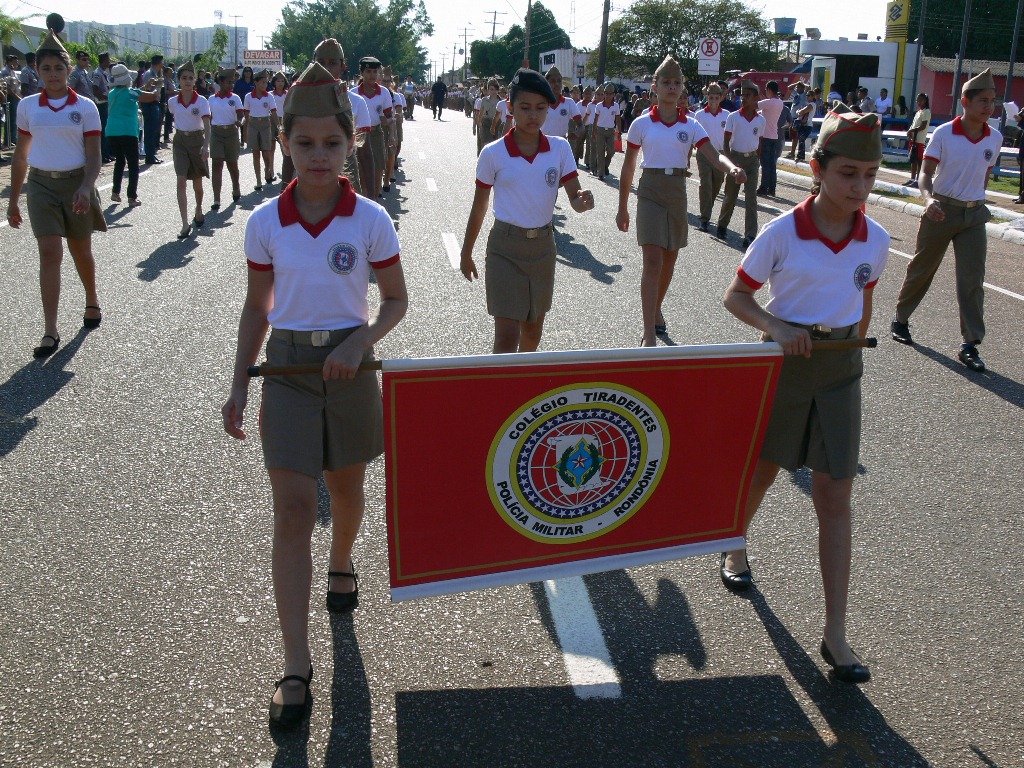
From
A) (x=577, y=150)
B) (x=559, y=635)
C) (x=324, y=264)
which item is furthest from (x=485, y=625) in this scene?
(x=577, y=150)

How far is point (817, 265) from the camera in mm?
3576

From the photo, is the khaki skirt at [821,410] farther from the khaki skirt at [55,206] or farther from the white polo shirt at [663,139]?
the khaki skirt at [55,206]

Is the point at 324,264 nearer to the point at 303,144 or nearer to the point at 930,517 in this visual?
the point at 303,144

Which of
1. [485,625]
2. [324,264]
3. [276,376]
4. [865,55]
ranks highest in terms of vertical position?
[865,55]

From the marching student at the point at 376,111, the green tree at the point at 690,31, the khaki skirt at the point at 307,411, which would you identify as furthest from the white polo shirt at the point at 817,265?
the green tree at the point at 690,31

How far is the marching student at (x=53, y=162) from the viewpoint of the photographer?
7.11 meters

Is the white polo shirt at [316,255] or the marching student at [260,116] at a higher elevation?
the marching student at [260,116]

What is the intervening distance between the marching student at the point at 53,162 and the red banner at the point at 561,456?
16.0 ft

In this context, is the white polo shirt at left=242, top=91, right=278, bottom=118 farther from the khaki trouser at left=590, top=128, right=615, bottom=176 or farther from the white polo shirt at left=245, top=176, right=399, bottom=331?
the white polo shirt at left=245, top=176, right=399, bottom=331

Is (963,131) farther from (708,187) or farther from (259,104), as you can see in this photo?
(259,104)

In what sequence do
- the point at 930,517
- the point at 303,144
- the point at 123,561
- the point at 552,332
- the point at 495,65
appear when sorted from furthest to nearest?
the point at 495,65
the point at 552,332
the point at 930,517
the point at 123,561
the point at 303,144

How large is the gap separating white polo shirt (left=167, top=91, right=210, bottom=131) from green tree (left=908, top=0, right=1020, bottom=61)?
66.6 metres

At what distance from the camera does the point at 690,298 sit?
9.69 metres

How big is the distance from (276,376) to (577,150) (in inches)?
922
